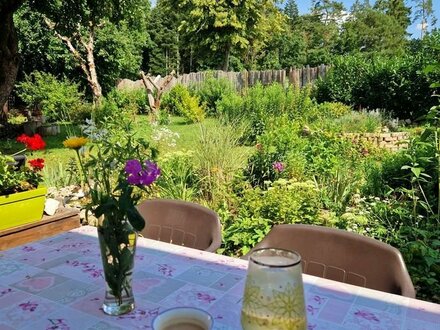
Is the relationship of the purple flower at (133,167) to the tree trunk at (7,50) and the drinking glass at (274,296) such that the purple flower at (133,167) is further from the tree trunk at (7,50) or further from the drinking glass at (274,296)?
the tree trunk at (7,50)

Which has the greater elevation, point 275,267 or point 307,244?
point 275,267

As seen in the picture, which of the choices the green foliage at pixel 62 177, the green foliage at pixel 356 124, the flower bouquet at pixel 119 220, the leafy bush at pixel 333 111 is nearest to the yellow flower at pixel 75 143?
the flower bouquet at pixel 119 220

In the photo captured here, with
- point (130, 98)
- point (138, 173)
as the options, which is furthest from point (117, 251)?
point (130, 98)

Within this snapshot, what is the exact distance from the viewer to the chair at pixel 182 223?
166cm

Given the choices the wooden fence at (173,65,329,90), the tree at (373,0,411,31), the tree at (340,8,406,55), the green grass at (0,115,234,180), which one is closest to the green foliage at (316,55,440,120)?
the wooden fence at (173,65,329,90)

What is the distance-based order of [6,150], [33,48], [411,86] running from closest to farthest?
1. [6,150]
2. [411,86]
3. [33,48]

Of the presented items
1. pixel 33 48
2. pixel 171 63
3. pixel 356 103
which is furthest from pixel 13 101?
pixel 171 63

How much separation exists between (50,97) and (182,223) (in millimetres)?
11023

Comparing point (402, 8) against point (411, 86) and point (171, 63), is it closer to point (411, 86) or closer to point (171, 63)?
point (171, 63)

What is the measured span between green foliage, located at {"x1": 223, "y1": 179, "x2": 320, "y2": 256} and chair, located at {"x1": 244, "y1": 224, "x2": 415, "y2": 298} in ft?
3.97

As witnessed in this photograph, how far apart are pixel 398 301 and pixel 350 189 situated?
8.44ft

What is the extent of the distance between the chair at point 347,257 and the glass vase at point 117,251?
69 cm

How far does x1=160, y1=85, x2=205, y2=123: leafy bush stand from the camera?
11.1 meters

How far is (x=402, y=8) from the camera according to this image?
35469 millimetres
